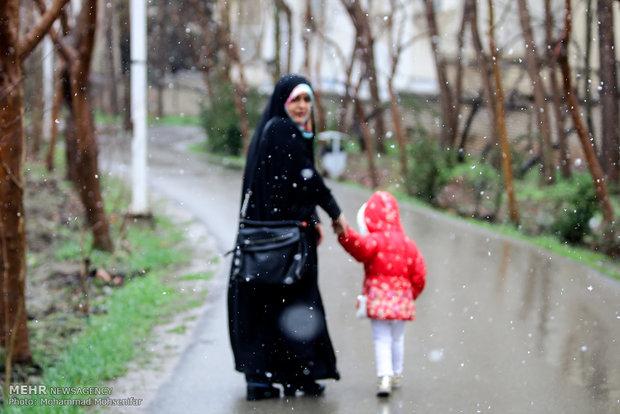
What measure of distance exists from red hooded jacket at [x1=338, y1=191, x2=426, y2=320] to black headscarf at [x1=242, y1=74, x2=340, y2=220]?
0.98 feet

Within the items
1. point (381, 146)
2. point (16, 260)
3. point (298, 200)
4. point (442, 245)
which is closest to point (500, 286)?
point (442, 245)

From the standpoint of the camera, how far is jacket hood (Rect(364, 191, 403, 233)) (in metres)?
5.77

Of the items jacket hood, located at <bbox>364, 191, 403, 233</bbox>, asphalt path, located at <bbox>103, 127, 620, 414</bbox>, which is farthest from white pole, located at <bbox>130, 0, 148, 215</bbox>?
jacket hood, located at <bbox>364, 191, 403, 233</bbox>

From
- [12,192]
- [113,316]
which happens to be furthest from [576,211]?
[12,192]

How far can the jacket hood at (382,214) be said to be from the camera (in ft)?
18.9

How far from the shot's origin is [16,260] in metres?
6.38

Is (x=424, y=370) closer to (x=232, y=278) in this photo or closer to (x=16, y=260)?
(x=232, y=278)

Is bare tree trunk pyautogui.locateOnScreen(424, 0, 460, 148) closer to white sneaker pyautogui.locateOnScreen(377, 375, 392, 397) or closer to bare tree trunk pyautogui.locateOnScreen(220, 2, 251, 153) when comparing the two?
bare tree trunk pyautogui.locateOnScreen(220, 2, 251, 153)

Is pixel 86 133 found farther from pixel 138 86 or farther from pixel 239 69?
pixel 239 69

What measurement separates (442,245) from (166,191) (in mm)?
7868

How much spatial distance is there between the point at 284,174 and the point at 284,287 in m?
0.70

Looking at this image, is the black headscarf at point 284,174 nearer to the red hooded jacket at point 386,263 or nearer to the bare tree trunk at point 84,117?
the red hooded jacket at point 386,263

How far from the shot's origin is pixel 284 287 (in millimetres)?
5641

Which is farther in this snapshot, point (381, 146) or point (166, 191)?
point (381, 146)
